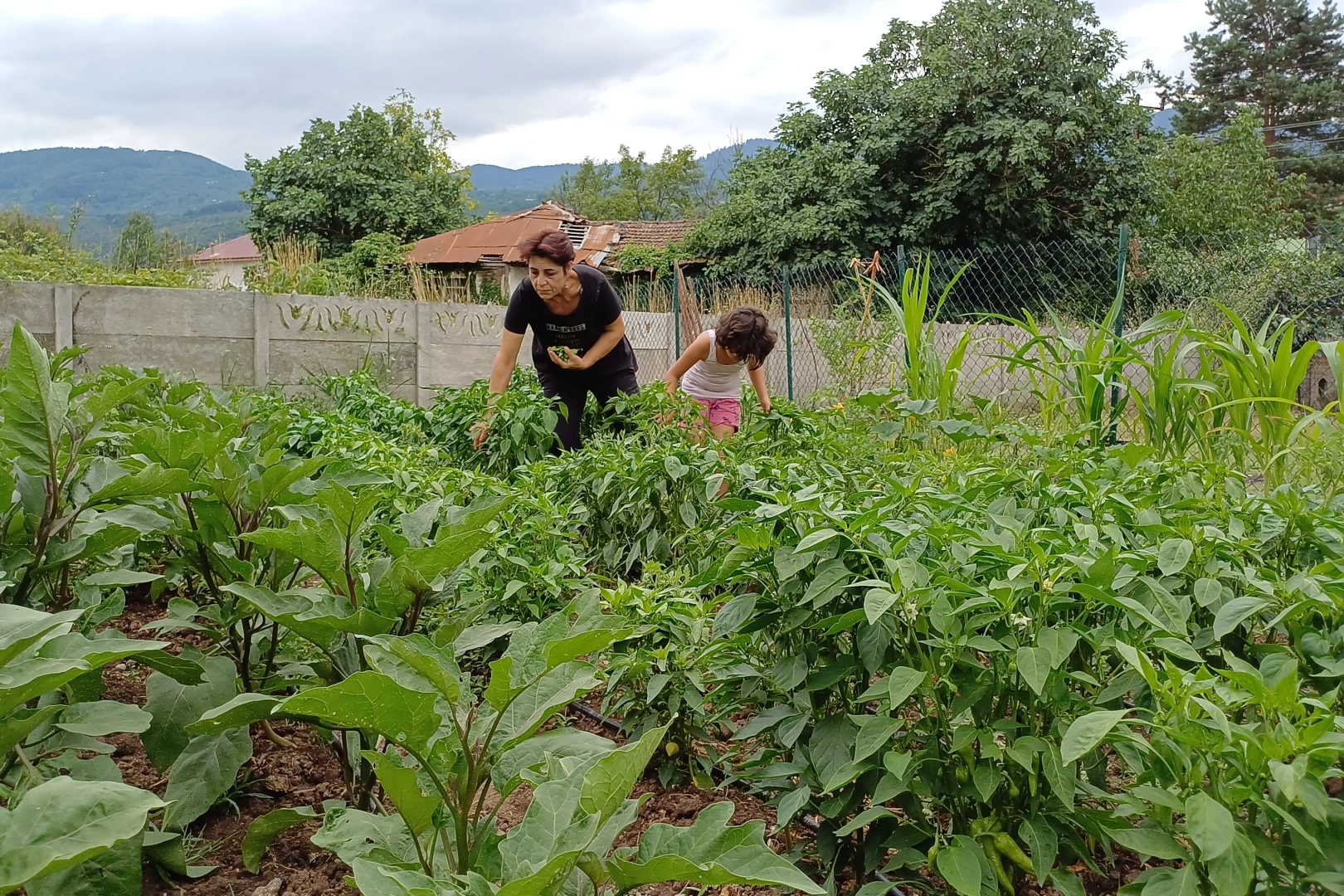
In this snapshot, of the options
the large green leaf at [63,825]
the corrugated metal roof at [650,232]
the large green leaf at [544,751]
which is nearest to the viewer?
the large green leaf at [63,825]

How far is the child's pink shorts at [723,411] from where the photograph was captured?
18.9 ft

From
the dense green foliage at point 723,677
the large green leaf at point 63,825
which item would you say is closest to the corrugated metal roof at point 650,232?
the dense green foliage at point 723,677

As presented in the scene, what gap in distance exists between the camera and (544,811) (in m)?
0.91

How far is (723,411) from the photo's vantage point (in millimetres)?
5836

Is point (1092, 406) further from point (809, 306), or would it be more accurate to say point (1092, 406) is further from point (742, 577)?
point (809, 306)

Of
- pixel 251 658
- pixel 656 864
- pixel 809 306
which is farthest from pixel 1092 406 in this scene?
pixel 809 306

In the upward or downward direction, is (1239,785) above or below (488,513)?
below

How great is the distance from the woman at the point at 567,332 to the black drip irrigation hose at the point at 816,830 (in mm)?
3290

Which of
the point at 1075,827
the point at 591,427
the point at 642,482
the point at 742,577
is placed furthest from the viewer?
the point at 591,427

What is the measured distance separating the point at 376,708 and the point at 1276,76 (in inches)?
1906

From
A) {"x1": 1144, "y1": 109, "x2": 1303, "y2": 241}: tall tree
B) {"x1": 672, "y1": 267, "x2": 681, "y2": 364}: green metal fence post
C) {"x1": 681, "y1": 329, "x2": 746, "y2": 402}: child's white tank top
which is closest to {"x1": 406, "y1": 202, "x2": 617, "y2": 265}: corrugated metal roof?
{"x1": 672, "y1": 267, "x2": 681, "y2": 364}: green metal fence post

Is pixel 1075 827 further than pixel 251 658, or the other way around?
pixel 251 658

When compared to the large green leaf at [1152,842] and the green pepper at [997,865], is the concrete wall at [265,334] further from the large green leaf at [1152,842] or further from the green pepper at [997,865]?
the large green leaf at [1152,842]

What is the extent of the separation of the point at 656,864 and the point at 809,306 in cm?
1396
